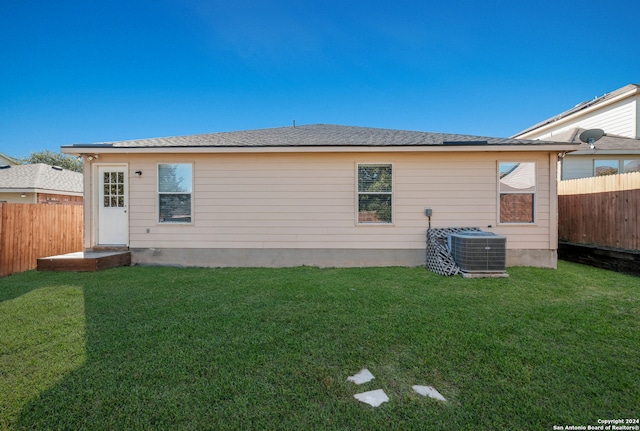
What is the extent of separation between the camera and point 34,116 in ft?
66.4

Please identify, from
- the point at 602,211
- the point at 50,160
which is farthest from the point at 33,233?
the point at 50,160

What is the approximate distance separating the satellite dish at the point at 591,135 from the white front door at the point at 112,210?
14473mm

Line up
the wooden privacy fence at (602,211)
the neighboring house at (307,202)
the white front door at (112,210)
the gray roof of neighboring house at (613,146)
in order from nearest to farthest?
the wooden privacy fence at (602,211) < the neighboring house at (307,202) < the white front door at (112,210) < the gray roof of neighboring house at (613,146)

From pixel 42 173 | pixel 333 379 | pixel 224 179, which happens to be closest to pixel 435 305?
pixel 333 379

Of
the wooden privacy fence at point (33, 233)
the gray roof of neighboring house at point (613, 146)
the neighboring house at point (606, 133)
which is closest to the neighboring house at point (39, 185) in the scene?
the wooden privacy fence at point (33, 233)

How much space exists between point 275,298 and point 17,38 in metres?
14.6

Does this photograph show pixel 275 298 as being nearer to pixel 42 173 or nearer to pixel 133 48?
pixel 133 48

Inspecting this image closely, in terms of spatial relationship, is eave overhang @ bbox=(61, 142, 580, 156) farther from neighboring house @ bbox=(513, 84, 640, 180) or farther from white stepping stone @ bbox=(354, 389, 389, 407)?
white stepping stone @ bbox=(354, 389, 389, 407)

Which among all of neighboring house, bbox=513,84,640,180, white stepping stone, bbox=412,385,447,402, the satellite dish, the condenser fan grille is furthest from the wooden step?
the satellite dish

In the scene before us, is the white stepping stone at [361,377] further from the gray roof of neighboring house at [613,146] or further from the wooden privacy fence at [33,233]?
the gray roof of neighboring house at [613,146]

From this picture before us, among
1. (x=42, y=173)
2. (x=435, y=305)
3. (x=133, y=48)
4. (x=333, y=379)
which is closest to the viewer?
(x=333, y=379)

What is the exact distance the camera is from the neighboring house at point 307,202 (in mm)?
6316

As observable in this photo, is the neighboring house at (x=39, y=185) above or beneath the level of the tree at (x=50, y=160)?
beneath

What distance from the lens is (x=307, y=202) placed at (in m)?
6.51
